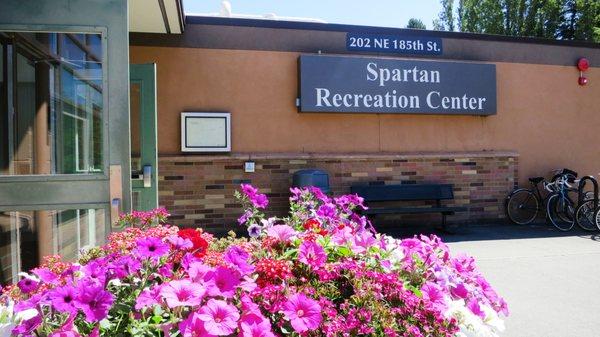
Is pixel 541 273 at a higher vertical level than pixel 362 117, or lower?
lower

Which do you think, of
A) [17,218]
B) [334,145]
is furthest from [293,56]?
[17,218]

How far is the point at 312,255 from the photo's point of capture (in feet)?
5.38

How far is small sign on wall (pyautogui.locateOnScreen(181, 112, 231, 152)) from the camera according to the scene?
6.69 m

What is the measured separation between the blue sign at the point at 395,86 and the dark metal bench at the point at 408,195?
47.1 inches

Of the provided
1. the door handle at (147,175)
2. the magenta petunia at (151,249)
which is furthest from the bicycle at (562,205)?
the magenta petunia at (151,249)

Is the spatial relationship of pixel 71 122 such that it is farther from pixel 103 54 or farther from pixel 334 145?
pixel 334 145

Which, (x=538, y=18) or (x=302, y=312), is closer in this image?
(x=302, y=312)

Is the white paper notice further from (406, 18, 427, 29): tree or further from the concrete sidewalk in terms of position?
(406, 18, 427, 29): tree

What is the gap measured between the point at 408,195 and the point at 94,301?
6546mm

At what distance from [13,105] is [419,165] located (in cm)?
579

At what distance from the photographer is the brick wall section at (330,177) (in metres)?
6.73

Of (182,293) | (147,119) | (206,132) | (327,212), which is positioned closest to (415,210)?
(206,132)

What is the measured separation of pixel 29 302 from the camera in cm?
127

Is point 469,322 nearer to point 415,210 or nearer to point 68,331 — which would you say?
point 68,331
